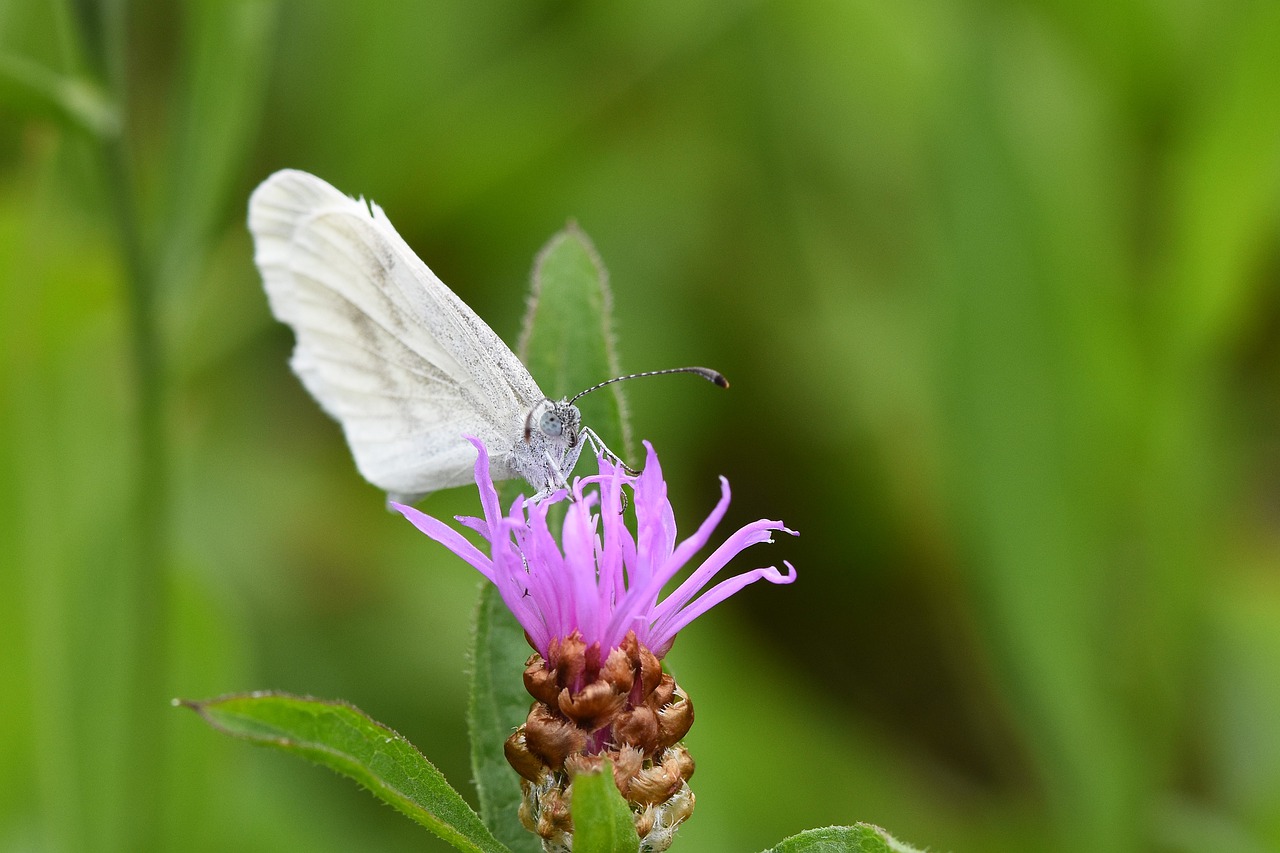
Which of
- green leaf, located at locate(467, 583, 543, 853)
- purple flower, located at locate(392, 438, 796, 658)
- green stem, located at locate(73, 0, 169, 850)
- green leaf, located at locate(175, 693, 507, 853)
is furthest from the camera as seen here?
green stem, located at locate(73, 0, 169, 850)

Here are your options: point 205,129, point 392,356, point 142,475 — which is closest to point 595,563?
point 392,356

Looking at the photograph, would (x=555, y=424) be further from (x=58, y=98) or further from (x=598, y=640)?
(x=58, y=98)

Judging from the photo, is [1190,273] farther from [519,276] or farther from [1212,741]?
[519,276]

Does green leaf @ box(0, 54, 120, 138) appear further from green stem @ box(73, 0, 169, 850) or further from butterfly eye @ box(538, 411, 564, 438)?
butterfly eye @ box(538, 411, 564, 438)

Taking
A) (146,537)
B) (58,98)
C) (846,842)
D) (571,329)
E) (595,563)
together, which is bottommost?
(846,842)

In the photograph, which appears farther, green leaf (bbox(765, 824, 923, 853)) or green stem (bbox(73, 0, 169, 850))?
green stem (bbox(73, 0, 169, 850))

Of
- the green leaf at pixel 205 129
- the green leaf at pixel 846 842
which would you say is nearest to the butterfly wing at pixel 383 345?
the green leaf at pixel 205 129

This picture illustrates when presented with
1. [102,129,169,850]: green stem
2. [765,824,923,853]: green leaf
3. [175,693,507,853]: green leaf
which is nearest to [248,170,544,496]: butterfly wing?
[102,129,169,850]: green stem
